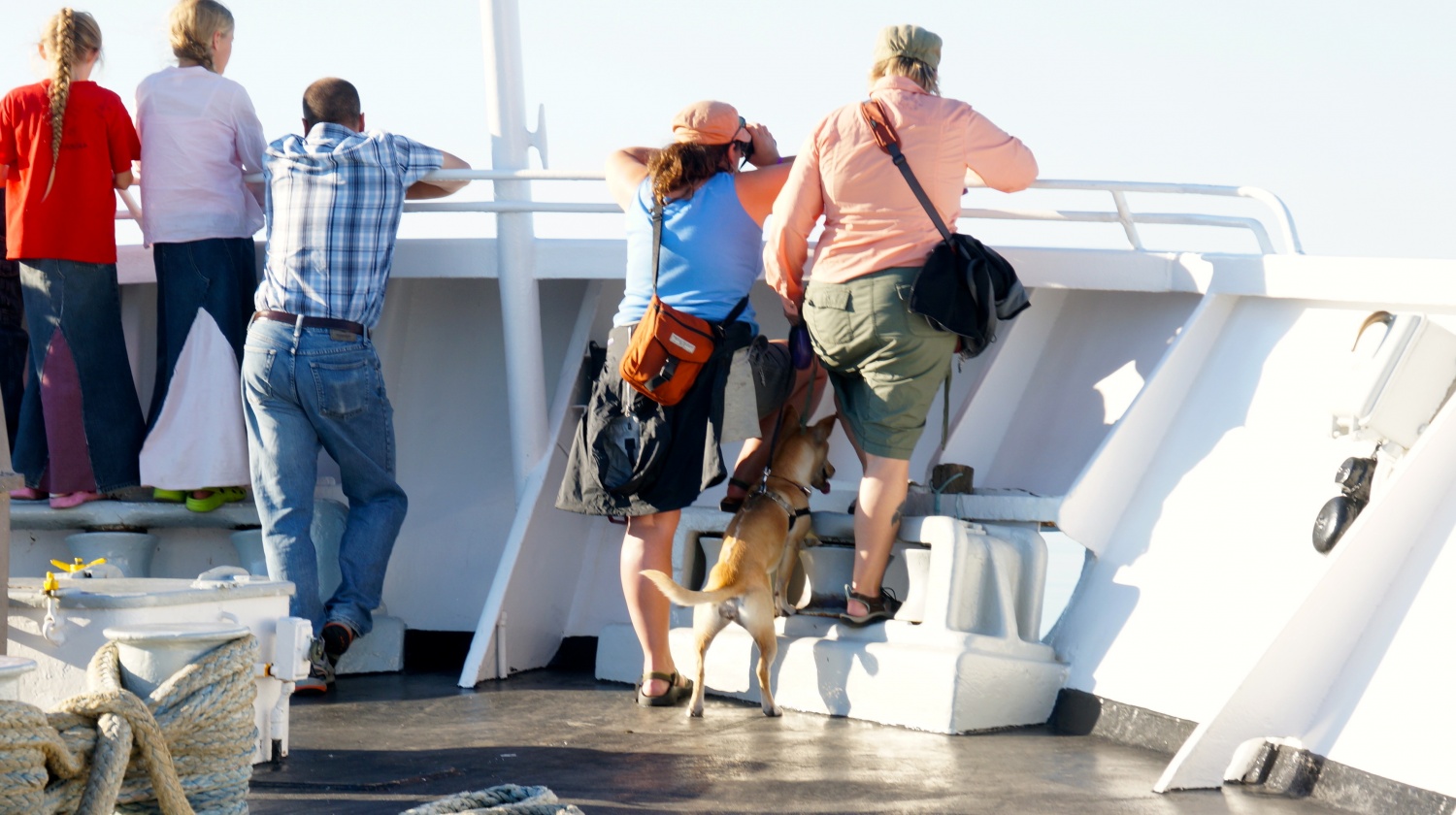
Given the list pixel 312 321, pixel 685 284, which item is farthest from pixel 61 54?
pixel 685 284

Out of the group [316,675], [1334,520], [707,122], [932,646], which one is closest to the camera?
[1334,520]

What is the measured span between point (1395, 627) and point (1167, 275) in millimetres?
1606

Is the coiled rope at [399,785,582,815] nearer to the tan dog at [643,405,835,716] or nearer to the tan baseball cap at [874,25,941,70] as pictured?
the tan dog at [643,405,835,716]

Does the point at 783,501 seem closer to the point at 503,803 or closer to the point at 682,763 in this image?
the point at 682,763

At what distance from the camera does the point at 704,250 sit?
→ 4.89 metres

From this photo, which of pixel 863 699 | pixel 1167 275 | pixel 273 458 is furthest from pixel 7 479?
pixel 1167 275

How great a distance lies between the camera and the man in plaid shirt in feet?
17.3

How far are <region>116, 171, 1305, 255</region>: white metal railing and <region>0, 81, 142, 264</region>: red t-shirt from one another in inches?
44.4

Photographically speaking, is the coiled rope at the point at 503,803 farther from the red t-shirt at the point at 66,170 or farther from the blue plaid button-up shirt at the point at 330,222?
the red t-shirt at the point at 66,170

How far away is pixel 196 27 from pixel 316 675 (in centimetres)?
233

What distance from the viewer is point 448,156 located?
225 inches

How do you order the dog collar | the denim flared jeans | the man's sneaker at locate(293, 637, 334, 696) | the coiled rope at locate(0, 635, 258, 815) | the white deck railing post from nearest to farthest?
the coiled rope at locate(0, 635, 258, 815) → the dog collar → the man's sneaker at locate(293, 637, 334, 696) → the white deck railing post → the denim flared jeans

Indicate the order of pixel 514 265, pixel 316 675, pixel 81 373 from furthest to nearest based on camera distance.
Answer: pixel 81 373 < pixel 514 265 < pixel 316 675

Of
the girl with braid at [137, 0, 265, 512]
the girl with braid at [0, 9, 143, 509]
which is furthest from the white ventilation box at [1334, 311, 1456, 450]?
the girl with braid at [0, 9, 143, 509]
